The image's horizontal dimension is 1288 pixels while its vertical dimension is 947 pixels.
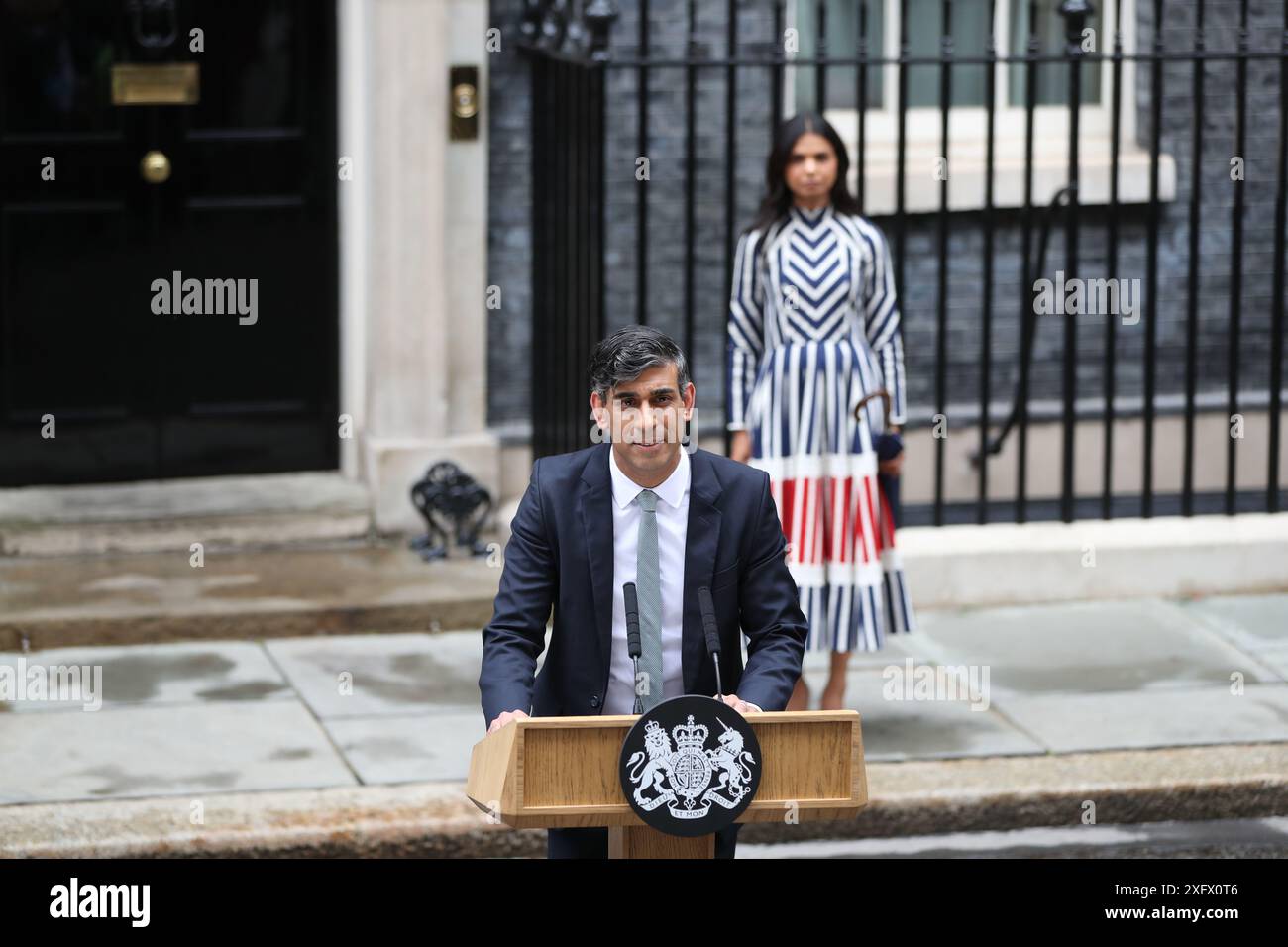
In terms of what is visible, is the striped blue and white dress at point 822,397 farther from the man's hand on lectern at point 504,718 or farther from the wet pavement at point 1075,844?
the man's hand on lectern at point 504,718

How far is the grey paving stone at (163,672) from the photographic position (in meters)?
7.70

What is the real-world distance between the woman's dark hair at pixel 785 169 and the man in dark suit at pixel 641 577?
2.65 meters

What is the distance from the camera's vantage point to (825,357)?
23.5ft

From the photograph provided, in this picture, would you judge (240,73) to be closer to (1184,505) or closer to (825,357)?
(825,357)

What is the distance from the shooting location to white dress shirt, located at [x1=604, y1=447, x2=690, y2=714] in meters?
4.51

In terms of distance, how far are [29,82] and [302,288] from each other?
1.38 m

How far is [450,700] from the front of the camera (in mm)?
7773

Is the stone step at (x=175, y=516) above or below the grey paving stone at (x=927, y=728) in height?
above

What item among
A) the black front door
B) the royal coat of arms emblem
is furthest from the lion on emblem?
the black front door

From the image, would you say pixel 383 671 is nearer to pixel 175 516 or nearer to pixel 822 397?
pixel 175 516

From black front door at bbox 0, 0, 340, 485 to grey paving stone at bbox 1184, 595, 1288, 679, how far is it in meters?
3.81

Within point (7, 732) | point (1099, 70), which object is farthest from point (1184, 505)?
point (7, 732)

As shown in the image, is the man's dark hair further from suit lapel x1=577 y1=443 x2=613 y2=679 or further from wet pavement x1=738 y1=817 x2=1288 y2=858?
wet pavement x1=738 y1=817 x2=1288 y2=858

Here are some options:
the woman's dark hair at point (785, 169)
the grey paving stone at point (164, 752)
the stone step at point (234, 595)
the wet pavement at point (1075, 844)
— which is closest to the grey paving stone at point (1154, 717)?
the wet pavement at point (1075, 844)
